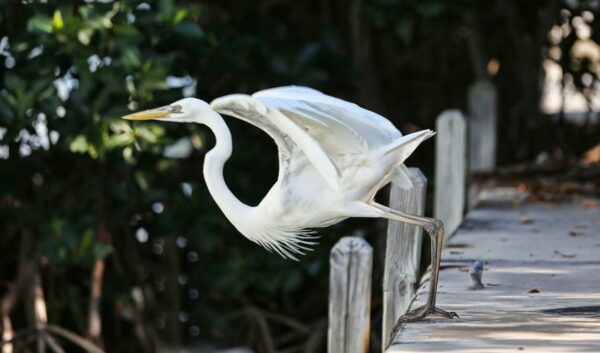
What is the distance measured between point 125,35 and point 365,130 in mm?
2221

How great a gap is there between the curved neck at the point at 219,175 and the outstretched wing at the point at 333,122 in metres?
0.22

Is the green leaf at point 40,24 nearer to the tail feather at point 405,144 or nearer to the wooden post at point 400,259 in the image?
the wooden post at point 400,259

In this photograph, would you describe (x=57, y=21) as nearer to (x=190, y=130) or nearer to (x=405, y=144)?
(x=190, y=130)

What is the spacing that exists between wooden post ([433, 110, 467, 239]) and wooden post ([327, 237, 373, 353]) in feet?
7.18

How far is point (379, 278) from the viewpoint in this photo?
23.6 ft

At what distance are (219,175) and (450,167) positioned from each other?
2.63 metres

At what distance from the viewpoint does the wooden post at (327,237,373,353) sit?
3.66 metres

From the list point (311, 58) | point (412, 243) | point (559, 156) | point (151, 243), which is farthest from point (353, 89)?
point (412, 243)

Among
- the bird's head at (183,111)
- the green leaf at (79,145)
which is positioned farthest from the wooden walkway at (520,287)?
the green leaf at (79,145)

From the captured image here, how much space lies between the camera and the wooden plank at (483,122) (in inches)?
302

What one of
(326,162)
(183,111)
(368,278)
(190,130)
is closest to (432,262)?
(368,278)

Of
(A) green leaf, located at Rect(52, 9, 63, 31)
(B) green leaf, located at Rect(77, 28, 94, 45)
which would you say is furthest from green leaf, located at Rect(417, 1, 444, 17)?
(A) green leaf, located at Rect(52, 9, 63, 31)

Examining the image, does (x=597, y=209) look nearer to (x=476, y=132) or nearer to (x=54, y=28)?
A: (x=476, y=132)

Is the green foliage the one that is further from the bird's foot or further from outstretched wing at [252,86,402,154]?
the bird's foot
